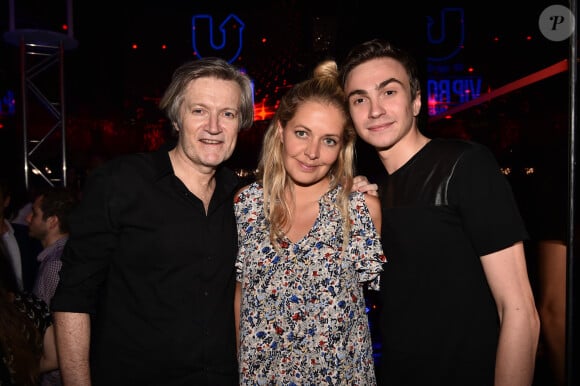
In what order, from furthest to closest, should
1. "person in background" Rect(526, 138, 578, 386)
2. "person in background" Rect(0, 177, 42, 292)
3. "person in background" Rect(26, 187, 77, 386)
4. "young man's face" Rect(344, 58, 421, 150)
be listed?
1. "person in background" Rect(0, 177, 42, 292)
2. "person in background" Rect(26, 187, 77, 386)
3. "person in background" Rect(526, 138, 578, 386)
4. "young man's face" Rect(344, 58, 421, 150)

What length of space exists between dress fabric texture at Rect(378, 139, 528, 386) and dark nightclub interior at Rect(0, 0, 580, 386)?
1591 millimetres

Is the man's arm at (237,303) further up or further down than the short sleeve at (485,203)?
further down

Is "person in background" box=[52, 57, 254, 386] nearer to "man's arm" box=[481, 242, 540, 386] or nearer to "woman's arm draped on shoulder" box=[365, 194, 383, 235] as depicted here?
"woman's arm draped on shoulder" box=[365, 194, 383, 235]

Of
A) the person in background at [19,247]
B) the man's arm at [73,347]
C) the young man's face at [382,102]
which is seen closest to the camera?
the man's arm at [73,347]

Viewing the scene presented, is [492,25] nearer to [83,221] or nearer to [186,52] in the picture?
[186,52]

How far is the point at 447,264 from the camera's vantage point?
1.69 metres

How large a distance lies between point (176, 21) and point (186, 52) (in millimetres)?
604

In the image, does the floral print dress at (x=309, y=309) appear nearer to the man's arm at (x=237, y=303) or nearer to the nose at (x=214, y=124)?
the man's arm at (x=237, y=303)

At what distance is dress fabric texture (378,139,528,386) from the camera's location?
1.59m

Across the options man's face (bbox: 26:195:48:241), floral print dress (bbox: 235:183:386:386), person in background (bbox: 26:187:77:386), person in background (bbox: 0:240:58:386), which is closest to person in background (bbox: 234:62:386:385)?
floral print dress (bbox: 235:183:386:386)

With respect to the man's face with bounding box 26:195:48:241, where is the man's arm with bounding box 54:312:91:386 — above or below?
below

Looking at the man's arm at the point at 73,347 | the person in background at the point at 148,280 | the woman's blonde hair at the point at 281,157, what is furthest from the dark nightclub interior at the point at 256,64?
the man's arm at the point at 73,347

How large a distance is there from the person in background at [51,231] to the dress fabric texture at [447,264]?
2.30 meters

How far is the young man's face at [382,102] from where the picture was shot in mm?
1861
